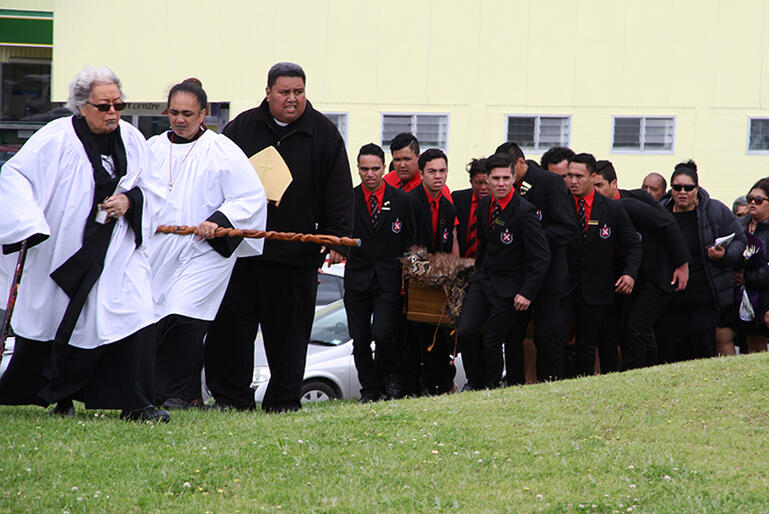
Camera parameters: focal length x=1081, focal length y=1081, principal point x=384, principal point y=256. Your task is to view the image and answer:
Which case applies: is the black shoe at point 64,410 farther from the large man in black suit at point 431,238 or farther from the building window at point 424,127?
the building window at point 424,127

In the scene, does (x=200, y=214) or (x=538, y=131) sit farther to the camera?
(x=538, y=131)

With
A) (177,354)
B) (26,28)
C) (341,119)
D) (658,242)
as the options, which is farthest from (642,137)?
(177,354)

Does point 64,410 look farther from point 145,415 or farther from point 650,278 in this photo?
point 650,278

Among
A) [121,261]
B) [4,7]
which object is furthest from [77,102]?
[4,7]

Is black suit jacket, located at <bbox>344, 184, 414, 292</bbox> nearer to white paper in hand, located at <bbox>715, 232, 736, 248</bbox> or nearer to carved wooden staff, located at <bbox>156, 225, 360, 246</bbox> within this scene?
carved wooden staff, located at <bbox>156, 225, 360, 246</bbox>

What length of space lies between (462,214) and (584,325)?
4.94ft

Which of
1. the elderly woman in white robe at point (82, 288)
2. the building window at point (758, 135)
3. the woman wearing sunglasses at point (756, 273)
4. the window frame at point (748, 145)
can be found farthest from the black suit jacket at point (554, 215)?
the building window at point (758, 135)

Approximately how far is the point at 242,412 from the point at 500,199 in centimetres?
298

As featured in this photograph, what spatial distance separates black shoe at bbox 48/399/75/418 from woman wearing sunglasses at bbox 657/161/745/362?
5.85 m

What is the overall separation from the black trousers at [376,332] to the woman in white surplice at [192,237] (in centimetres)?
219

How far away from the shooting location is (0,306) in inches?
253

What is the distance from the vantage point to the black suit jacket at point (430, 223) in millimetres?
9703

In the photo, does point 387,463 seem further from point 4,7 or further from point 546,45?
point 4,7

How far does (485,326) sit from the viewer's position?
29.8 ft
